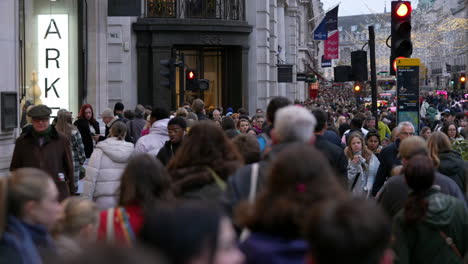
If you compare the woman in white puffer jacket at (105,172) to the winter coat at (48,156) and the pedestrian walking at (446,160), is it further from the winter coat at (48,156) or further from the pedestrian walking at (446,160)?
the pedestrian walking at (446,160)

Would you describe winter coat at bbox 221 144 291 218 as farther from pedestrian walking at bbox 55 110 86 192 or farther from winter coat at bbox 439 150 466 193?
pedestrian walking at bbox 55 110 86 192

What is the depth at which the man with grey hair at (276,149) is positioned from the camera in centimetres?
516

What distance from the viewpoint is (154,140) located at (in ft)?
35.0

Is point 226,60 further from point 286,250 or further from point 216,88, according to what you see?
point 286,250

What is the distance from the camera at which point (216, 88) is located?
30.6 metres

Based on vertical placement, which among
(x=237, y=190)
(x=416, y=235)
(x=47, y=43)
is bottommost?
(x=416, y=235)

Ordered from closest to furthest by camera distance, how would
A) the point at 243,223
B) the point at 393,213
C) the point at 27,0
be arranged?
the point at 243,223
the point at 393,213
the point at 27,0

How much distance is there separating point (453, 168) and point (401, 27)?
5296 mm

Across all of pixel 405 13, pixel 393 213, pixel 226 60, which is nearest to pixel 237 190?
pixel 393 213

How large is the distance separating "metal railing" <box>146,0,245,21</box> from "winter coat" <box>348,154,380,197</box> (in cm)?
1720

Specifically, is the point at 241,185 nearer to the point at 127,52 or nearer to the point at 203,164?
the point at 203,164

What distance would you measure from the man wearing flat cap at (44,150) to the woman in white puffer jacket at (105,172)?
483mm

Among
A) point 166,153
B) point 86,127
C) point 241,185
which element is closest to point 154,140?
point 166,153

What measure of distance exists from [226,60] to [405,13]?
16.9m
